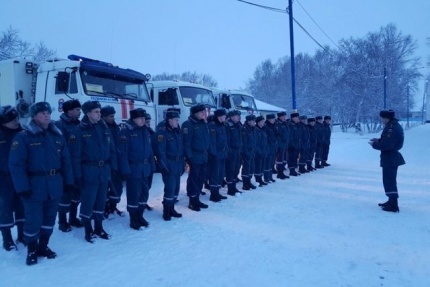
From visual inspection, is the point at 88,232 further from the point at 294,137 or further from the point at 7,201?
the point at 294,137

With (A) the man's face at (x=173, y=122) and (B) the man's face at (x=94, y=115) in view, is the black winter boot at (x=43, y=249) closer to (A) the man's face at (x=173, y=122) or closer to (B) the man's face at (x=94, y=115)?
(B) the man's face at (x=94, y=115)

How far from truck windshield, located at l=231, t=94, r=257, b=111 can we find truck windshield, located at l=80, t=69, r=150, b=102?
5.51 metres

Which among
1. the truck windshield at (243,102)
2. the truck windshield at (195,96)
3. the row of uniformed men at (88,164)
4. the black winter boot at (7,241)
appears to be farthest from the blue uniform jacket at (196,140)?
the truck windshield at (243,102)

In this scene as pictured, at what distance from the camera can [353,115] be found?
3812 centimetres

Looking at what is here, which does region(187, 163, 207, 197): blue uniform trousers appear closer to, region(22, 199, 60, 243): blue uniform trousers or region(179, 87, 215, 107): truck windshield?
region(22, 199, 60, 243): blue uniform trousers

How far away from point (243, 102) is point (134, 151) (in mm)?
9163

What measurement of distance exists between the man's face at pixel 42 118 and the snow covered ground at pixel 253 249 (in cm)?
180

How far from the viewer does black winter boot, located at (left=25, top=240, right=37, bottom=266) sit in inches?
158

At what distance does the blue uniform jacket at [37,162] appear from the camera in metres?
3.84

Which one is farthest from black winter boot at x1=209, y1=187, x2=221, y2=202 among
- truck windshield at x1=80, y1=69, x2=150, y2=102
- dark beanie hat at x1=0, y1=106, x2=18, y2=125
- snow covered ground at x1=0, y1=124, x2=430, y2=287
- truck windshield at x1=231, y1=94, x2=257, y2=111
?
truck windshield at x1=231, y1=94, x2=257, y2=111

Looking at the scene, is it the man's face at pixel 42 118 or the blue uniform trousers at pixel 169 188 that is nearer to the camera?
the man's face at pixel 42 118

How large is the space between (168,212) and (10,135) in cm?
288

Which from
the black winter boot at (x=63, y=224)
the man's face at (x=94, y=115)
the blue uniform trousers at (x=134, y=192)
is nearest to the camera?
the man's face at (x=94, y=115)

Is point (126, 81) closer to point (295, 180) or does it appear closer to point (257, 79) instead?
point (295, 180)
